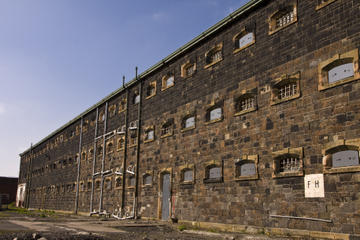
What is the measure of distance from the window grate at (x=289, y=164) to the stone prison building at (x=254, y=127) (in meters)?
0.04

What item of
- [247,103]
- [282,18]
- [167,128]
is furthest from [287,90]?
[167,128]

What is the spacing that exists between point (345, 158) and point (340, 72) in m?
2.80

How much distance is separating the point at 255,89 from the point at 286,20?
2907 millimetres

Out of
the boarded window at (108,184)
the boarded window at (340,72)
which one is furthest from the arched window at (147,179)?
the boarded window at (340,72)

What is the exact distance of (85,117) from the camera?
32938mm

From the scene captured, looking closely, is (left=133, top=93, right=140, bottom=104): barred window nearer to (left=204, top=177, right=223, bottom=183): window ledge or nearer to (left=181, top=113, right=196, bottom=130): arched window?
(left=181, top=113, right=196, bottom=130): arched window

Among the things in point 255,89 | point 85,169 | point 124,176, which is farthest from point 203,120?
point 85,169

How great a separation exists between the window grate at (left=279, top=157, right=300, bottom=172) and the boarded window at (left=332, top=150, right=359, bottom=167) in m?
1.41

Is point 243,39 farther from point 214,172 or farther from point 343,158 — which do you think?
point 343,158

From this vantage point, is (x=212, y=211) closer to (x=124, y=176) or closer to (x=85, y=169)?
(x=124, y=176)

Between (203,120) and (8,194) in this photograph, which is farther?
(8,194)

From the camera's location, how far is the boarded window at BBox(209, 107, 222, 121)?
1632 cm

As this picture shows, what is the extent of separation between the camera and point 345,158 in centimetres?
1093

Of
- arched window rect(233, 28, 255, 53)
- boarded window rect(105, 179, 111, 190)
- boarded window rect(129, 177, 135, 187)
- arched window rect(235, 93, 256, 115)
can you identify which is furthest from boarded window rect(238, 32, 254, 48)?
boarded window rect(105, 179, 111, 190)
